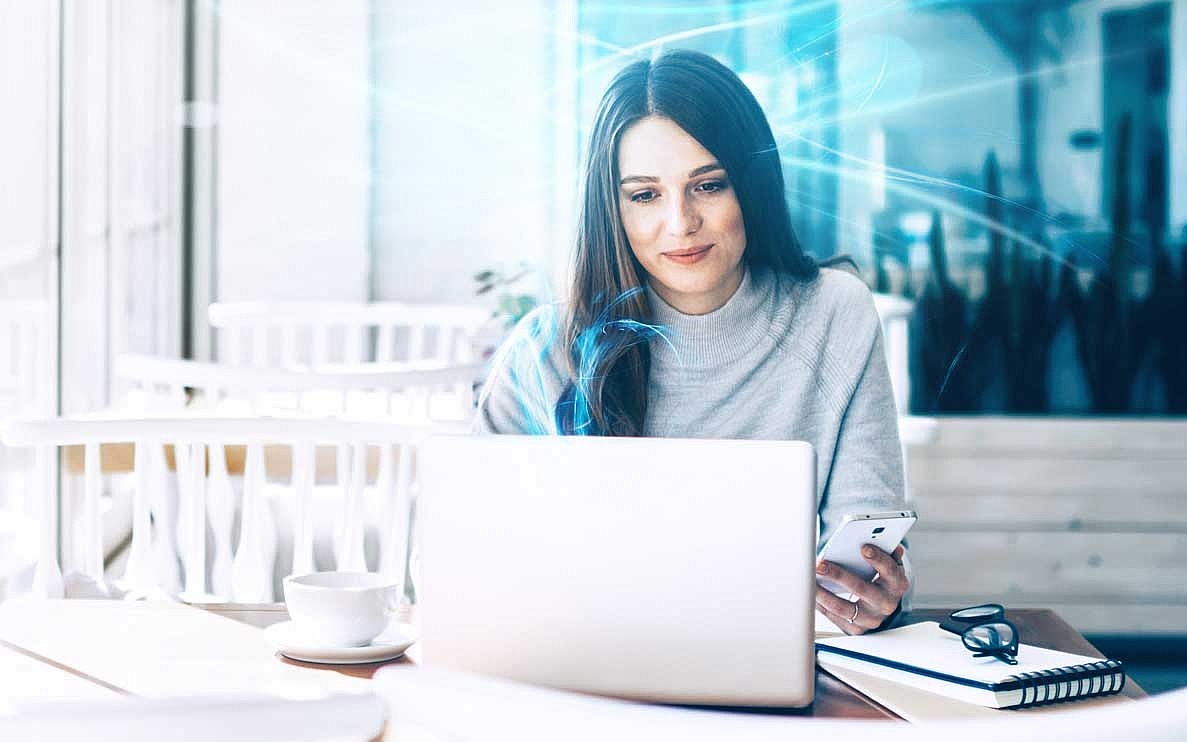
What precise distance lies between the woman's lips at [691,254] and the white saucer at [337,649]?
50cm

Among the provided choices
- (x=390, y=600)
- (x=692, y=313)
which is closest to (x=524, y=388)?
(x=692, y=313)

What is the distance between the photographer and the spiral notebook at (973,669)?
33.0 inches

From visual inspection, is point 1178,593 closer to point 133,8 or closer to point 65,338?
point 65,338

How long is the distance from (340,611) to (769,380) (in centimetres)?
51

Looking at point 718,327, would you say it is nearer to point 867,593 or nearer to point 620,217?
point 620,217

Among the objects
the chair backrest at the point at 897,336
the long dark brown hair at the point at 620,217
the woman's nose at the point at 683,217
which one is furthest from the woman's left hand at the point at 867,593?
the chair backrest at the point at 897,336

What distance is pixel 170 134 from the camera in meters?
3.65

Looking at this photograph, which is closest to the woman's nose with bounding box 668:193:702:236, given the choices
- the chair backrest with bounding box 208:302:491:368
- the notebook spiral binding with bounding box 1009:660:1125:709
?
the notebook spiral binding with bounding box 1009:660:1125:709

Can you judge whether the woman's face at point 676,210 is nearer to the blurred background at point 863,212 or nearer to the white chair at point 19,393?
the blurred background at point 863,212

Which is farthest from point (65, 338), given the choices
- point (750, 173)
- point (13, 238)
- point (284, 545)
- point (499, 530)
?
point (499, 530)

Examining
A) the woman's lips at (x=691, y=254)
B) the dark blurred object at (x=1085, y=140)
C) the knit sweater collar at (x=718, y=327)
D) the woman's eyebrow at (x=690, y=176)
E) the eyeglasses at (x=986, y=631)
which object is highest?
the dark blurred object at (x=1085, y=140)

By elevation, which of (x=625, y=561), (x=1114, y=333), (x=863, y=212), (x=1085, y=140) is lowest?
(x=625, y=561)

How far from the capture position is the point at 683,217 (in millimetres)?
1277

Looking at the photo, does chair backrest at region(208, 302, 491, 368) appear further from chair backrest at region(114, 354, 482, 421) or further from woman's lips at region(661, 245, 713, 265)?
woman's lips at region(661, 245, 713, 265)
